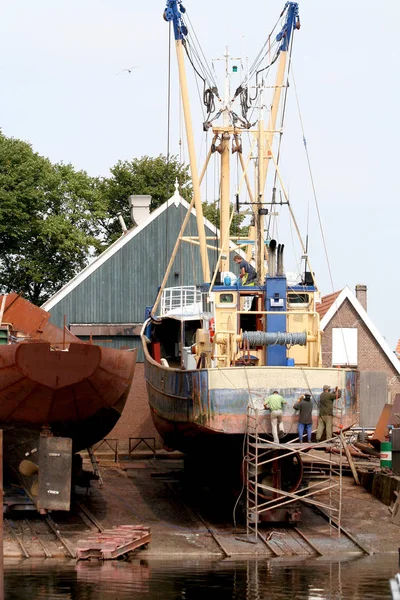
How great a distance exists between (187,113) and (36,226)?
2172cm

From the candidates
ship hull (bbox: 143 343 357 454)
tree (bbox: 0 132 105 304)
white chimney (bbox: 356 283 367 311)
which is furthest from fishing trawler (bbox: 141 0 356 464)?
tree (bbox: 0 132 105 304)

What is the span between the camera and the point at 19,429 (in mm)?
27469

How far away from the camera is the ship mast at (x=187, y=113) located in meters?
33.2

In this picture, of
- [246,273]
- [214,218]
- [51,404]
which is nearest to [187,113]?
[246,273]

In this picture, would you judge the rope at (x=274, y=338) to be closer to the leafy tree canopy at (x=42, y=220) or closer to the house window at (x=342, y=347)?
the house window at (x=342, y=347)

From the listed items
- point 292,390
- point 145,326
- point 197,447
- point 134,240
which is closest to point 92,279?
point 134,240

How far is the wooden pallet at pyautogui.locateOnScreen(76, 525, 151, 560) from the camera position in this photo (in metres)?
23.6

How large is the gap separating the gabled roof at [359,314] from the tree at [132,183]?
21.9 m

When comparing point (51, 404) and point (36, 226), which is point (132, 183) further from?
point (51, 404)

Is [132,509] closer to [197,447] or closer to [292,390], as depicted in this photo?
[197,447]

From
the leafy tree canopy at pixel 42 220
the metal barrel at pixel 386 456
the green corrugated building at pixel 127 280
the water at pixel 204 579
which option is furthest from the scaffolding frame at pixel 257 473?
the leafy tree canopy at pixel 42 220

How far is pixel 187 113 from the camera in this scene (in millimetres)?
33969

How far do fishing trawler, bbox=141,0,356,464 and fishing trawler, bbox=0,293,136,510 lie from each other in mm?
2005

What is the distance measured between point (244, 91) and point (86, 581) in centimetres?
1747
